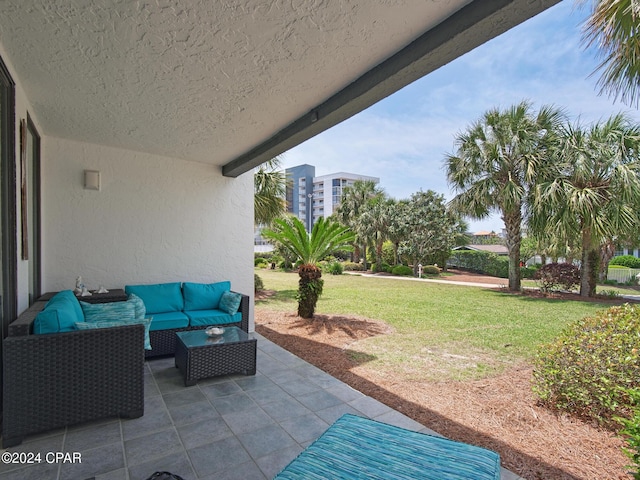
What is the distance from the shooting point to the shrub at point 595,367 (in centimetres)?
306

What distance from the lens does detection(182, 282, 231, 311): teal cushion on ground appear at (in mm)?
5613

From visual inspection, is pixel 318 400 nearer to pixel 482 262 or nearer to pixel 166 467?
pixel 166 467

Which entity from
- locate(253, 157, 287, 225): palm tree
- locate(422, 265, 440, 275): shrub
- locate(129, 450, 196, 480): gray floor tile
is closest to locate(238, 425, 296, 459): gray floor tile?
locate(129, 450, 196, 480): gray floor tile

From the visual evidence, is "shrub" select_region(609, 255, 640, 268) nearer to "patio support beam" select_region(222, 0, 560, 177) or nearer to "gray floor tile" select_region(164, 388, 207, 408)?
"patio support beam" select_region(222, 0, 560, 177)

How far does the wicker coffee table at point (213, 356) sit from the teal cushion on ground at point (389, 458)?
7.59 feet

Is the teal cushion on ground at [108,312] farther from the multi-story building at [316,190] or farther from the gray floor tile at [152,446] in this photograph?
the multi-story building at [316,190]

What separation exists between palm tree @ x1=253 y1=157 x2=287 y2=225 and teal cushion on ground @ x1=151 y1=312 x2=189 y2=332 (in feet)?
19.5

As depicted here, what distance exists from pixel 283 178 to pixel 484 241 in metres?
30.9

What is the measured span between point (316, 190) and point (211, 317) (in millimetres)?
64252

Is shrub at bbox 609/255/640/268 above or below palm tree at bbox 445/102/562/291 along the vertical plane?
below

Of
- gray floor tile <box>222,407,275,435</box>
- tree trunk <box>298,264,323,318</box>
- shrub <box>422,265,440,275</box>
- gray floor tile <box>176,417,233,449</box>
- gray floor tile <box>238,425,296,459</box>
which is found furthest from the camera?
shrub <box>422,265,440,275</box>

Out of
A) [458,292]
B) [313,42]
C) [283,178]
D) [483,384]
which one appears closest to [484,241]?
[458,292]

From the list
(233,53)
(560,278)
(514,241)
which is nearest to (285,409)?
(233,53)

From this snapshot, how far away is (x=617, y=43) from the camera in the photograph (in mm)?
3029
